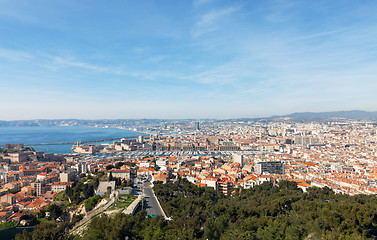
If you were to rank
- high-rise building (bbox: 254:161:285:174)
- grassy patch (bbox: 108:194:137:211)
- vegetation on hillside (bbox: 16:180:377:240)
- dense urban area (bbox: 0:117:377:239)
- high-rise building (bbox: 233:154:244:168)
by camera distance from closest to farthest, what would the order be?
1. vegetation on hillside (bbox: 16:180:377:240)
2. dense urban area (bbox: 0:117:377:239)
3. grassy patch (bbox: 108:194:137:211)
4. high-rise building (bbox: 254:161:285:174)
5. high-rise building (bbox: 233:154:244:168)

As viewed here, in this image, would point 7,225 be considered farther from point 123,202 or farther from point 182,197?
point 182,197

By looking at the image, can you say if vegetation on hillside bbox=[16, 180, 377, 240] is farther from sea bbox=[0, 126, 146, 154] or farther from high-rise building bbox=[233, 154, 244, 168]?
sea bbox=[0, 126, 146, 154]

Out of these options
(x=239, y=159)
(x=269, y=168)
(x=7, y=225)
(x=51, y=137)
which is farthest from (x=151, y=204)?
(x=51, y=137)

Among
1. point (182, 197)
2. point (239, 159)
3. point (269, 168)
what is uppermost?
point (182, 197)

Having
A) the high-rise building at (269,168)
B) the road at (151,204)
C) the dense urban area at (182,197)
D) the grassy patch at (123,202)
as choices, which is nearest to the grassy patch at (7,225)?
the dense urban area at (182,197)

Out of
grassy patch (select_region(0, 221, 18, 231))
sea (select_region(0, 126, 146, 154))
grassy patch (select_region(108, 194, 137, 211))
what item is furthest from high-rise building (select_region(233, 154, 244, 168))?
sea (select_region(0, 126, 146, 154))

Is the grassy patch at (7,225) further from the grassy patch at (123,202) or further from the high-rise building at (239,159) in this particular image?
the high-rise building at (239,159)

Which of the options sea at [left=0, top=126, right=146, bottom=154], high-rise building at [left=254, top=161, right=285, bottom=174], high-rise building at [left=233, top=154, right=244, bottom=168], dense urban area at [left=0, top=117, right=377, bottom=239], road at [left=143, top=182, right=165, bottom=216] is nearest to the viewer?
dense urban area at [left=0, top=117, right=377, bottom=239]

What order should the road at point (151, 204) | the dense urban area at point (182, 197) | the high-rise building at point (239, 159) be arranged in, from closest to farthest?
the dense urban area at point (182, 197)
the road at point (151, 204)
the high-rise building at point (239, 159)

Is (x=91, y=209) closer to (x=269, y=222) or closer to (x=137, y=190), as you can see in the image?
(x=137, y=190)
